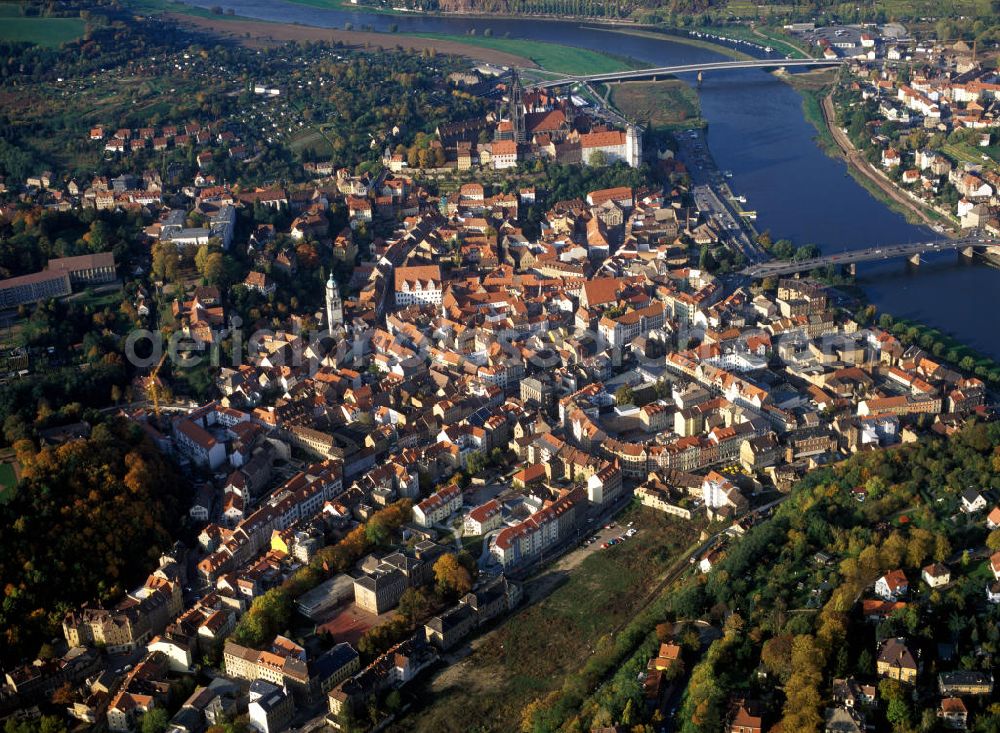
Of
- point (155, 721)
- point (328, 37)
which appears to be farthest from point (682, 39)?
point (155, 721)

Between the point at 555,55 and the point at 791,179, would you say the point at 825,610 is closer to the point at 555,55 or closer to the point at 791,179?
the point at 791,179

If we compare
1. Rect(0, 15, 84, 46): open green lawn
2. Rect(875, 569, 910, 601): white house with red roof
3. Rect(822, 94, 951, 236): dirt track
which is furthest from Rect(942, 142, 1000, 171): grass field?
Rect(0, 15, 84, 46): open green lawn

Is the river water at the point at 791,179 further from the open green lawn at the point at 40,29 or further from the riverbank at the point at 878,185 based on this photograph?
the open green lawn at the point at 40,29

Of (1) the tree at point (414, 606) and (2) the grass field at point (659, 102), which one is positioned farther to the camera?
(2) the grass field at point (659, 102)

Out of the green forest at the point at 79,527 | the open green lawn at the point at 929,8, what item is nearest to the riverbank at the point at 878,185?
the open green lawn at the point at 929,8

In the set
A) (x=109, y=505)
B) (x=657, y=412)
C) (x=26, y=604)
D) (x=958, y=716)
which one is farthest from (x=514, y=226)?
(x=958, y=716)

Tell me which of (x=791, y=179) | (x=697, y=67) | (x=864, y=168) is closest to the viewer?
(x=791, y=179)

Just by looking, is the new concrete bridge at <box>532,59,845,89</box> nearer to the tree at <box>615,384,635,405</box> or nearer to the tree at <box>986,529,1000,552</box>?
the tree at <box>615,384,635,405</box>
